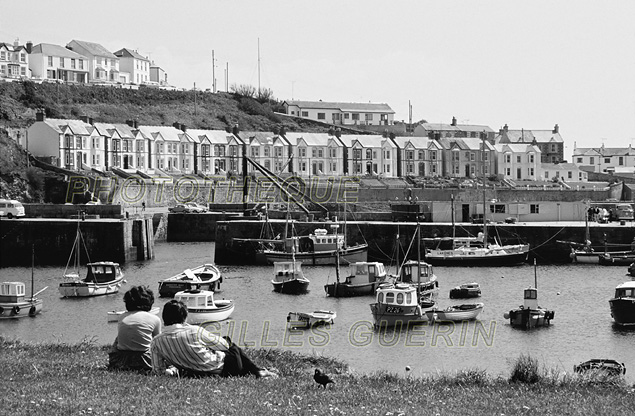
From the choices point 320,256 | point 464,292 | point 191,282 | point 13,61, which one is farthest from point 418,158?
point 191,282

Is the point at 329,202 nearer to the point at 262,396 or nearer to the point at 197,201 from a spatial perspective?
the point at 197,201

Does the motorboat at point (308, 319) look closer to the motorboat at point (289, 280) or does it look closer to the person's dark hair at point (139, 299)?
the motorboat at point (289, 280)

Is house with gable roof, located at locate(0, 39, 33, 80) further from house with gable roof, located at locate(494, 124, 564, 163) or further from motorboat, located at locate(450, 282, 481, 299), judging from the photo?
motorboat, located at locate(450, 282, 481, 299)

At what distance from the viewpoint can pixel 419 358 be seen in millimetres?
27531

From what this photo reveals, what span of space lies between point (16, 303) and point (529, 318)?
2045 centimetres

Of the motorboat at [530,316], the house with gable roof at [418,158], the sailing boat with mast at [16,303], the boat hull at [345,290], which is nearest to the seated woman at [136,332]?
the motorboat at [530,316]

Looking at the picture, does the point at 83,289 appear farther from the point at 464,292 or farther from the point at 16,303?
the point at 464,292

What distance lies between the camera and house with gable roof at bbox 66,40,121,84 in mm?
135750

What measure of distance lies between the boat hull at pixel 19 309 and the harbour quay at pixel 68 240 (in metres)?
18.6

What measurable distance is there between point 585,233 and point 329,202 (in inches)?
1241

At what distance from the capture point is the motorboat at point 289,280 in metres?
43.4

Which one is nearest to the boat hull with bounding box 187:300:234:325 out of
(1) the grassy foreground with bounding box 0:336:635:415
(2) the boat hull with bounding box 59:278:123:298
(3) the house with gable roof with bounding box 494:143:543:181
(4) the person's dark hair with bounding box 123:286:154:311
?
(2) the boat hull with bounding box 59:278:123:298

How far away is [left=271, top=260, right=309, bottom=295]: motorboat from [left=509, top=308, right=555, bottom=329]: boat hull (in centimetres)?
1217

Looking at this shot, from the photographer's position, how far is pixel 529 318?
33875mm
